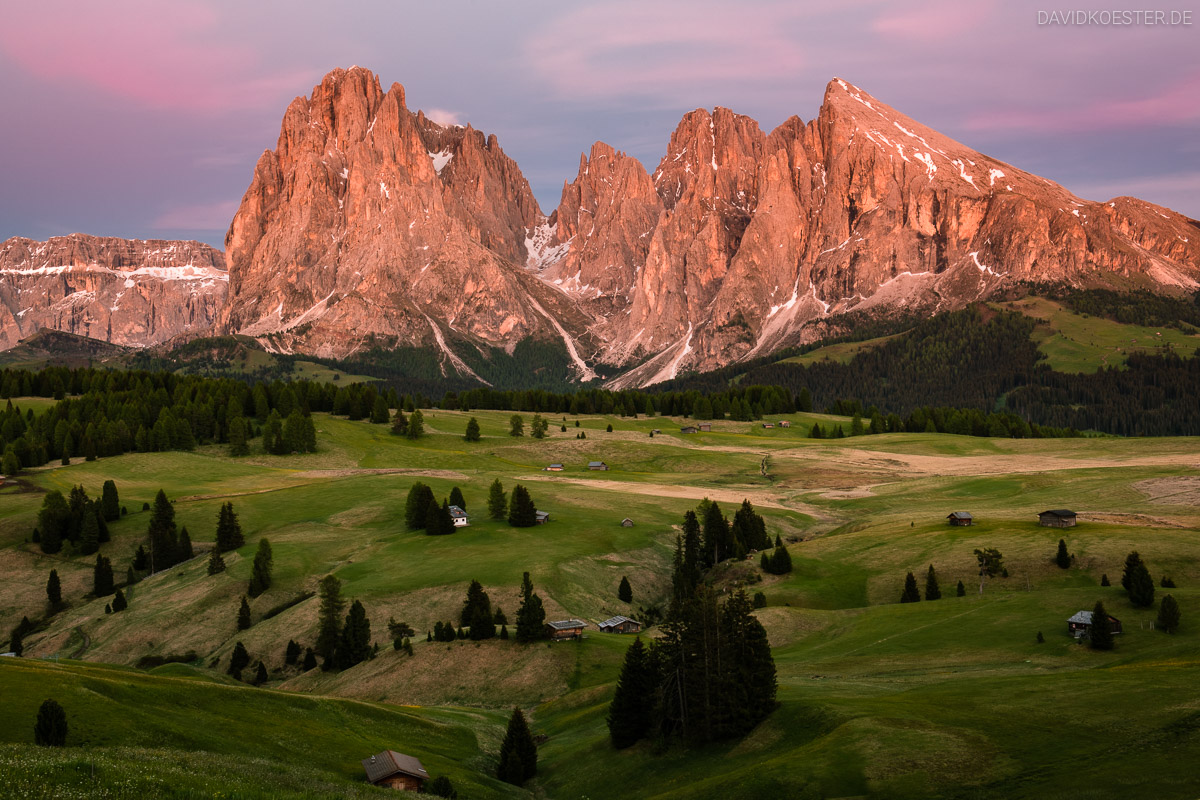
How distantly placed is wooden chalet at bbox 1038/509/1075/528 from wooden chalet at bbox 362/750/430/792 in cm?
7947

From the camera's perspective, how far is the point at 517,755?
51.5m

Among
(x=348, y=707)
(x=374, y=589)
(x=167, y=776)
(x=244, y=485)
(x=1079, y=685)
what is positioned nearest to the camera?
(x=167, y=776)

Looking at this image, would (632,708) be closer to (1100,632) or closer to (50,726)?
(50,726)

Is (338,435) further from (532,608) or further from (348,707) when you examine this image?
(348,707)

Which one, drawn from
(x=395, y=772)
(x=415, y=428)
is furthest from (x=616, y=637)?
(x=415, y=428)

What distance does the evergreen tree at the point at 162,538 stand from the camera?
11481 centimetres

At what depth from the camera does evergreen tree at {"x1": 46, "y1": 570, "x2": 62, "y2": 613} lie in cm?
10450

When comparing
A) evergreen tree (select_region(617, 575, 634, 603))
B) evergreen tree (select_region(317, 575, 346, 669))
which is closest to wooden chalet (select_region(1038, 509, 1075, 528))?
evergreen tree (select_region(617, 575, 634, 603))

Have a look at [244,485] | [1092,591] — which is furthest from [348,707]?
[244,485]

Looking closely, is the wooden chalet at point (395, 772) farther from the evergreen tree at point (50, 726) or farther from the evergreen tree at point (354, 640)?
the evergreen tree at point (354, 640)

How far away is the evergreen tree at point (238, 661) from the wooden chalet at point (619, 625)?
3474 centimetres

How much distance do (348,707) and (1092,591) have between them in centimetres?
6018

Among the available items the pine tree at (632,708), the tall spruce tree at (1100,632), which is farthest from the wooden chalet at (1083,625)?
the pine tree at (632,708)

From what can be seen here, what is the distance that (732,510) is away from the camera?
12644 cm
